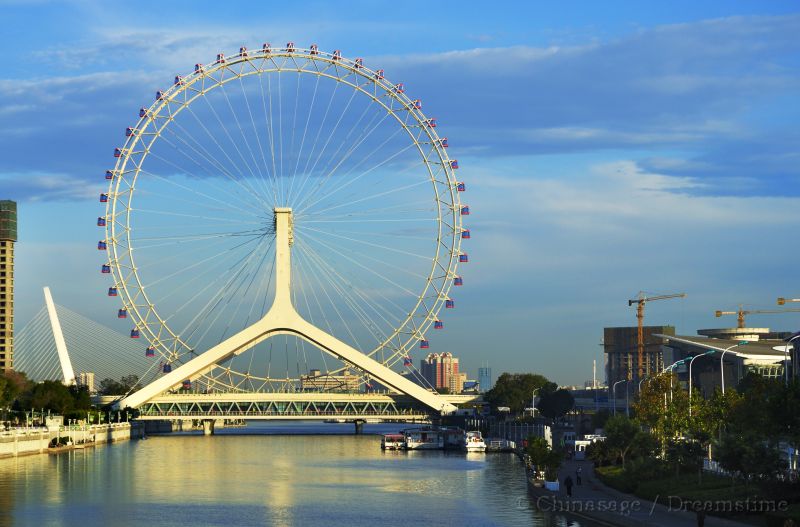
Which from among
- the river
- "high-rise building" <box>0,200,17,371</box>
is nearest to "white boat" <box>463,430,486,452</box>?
the river

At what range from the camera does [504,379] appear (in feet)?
598

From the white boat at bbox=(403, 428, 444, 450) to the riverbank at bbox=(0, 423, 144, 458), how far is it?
1066 inches

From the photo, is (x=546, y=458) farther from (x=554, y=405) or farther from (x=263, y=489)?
(x=554, y=405)

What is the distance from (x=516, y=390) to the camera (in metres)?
173

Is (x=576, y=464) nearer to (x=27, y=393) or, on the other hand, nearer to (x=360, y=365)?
(x=360, y=365)

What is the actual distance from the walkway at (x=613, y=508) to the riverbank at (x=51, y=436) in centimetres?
4563

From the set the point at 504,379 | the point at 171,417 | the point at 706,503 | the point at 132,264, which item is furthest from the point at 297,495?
the point at 504,379

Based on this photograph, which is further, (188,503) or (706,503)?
(188,503)

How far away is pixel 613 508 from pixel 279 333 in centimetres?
8529

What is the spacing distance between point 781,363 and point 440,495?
6020cm

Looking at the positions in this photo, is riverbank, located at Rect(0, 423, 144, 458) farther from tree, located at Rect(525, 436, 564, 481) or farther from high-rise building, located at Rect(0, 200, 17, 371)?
high-rise building, located at Rect(0, 200, 17, 371)

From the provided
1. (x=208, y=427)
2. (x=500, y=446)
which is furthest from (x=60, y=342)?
(x=500, y=446)

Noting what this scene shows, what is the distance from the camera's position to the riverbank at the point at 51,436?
301ft

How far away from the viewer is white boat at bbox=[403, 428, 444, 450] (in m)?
113
